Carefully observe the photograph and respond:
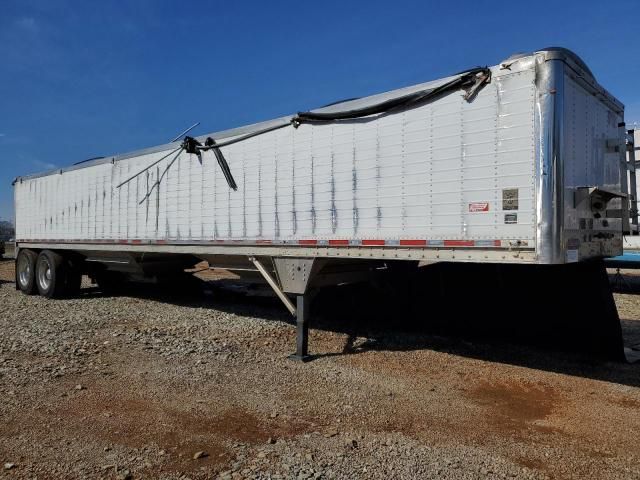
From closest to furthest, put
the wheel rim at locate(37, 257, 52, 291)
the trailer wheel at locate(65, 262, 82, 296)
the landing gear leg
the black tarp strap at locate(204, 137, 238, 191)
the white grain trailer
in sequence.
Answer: the white grain trailer < the landing gear leg < the black tarp strap at locate(204, 137, 238, 191) < the trailer wheel at locate(65, 262, 82, 296) < the wheel rim at locate(37, 257, 52, 291)

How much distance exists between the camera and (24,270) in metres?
14.7

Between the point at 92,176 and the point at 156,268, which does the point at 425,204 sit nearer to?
the point at 156,268

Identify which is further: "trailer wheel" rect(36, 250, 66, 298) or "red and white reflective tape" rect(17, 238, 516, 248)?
"trailer wheel" rect(36, 250, 66, 298)

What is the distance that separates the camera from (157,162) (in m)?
9.94

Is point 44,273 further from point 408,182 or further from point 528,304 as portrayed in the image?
point 528,304

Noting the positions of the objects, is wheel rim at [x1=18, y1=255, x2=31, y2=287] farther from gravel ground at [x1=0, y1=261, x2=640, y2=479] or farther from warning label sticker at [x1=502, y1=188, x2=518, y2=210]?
warning label sticker at [x1=502, y1=188, x2=518, y2=210]

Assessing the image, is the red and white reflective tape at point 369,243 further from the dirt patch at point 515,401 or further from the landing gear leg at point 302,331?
the dirt patch at point 515,401

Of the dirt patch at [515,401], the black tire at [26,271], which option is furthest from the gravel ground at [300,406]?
the black tire at [26,271]

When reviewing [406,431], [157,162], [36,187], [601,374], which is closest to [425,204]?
[406,431]

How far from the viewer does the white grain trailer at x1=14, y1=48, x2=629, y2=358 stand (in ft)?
17.7

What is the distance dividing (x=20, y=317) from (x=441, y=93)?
29.6 ft

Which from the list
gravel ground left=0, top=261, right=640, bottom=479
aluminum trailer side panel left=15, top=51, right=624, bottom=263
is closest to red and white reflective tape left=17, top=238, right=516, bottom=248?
aluminum trailer side panel left=15, top=51, right=624, bottom=263

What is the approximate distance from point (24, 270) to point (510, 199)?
13799mm

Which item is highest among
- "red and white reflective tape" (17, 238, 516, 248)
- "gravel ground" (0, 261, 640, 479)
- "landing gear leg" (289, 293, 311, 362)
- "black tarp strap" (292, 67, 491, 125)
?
"black tarp strap" (292, 67, 491, 125)
